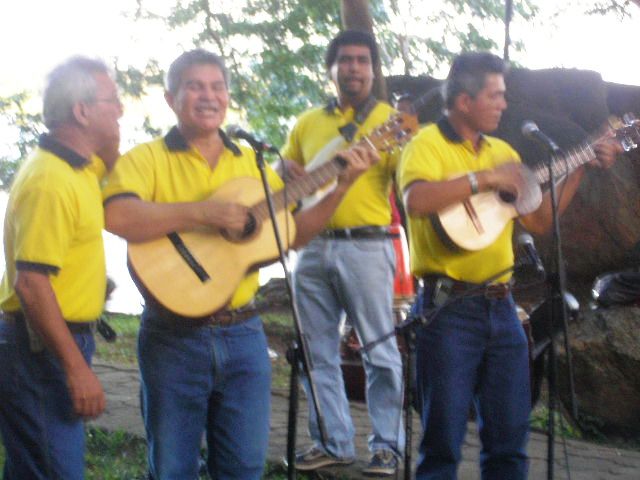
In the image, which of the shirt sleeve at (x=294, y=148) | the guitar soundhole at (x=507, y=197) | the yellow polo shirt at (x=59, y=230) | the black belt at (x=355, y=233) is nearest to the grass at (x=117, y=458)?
the black belt at (x=355, y=233)

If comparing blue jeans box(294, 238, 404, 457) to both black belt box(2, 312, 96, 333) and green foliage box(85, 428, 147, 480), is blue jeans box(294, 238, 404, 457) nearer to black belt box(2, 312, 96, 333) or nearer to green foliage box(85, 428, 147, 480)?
green foliage box(85, 428, 147, 480)

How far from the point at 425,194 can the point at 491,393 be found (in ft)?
2.81

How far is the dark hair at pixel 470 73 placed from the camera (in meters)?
4.01

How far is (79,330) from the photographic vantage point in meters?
3.06

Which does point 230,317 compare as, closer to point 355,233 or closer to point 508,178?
point 508,178

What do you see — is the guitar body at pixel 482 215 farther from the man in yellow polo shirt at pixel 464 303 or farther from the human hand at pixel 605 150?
the human hand at pixel 605 150

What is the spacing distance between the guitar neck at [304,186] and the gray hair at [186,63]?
469mm

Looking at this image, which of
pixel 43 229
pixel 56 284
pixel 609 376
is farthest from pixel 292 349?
pixel 609 376

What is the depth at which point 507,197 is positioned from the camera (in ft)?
13.5

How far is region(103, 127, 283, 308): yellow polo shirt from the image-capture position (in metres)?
3.38

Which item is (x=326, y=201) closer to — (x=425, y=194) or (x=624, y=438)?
(x=425, y=194)

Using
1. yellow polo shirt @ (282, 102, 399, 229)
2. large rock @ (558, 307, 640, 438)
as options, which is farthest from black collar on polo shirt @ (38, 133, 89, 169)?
large rock @ (558, 307, 640, 438)

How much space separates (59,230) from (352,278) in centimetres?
221

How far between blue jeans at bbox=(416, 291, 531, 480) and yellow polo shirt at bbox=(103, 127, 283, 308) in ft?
2.74
